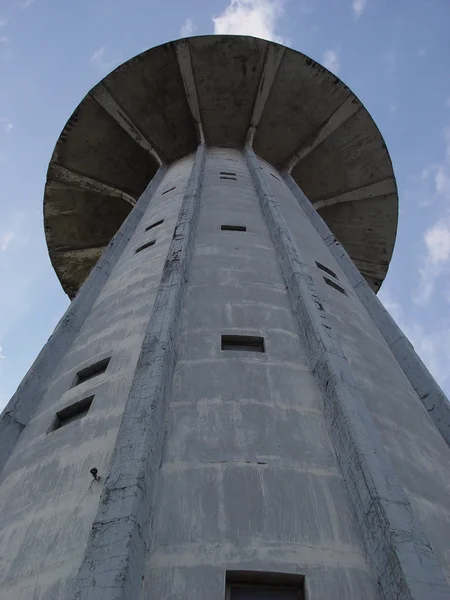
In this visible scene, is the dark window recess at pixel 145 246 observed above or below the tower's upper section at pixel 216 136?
below

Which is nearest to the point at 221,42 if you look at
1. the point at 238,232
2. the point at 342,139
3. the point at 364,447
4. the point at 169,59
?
the point at 169,59

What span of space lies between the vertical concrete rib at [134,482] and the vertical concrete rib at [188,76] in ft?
39.0

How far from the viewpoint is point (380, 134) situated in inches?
762

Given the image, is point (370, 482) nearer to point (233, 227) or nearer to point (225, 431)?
point (225, 431)

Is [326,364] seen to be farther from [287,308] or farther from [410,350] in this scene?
[410,350]

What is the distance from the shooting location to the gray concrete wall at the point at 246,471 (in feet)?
13.9

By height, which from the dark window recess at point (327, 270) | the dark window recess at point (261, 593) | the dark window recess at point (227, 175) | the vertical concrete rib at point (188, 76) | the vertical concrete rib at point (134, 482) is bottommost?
the dark window recess at point (261, 593)

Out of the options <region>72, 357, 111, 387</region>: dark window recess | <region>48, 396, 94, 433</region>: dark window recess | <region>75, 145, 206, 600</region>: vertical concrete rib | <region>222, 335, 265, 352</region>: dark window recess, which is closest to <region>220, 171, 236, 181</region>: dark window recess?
<region>75, 145, 206, 600</region>: vertical concrete rib

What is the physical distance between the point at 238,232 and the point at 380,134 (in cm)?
1066

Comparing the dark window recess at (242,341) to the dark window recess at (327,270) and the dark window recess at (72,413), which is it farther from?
the dark window recess at (327,270)

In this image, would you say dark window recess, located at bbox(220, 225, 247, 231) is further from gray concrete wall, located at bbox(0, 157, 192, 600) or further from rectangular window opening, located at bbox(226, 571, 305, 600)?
rectangular window opening, located at bbox(226, 571, 305, 600)

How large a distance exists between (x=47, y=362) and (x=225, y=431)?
403 cm

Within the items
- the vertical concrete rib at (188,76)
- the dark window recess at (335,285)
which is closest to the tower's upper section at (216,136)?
the vertical concrete rib at (188,76)

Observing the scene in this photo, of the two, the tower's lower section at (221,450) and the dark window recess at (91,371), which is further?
the dark window recess at (91,371)
